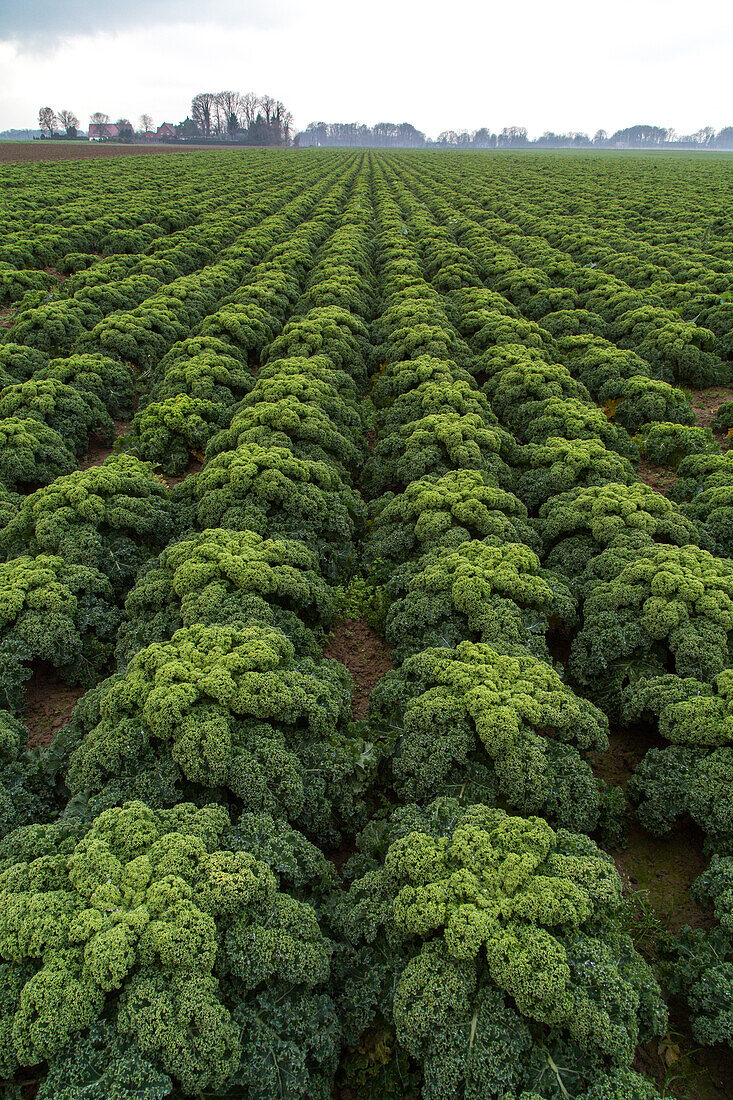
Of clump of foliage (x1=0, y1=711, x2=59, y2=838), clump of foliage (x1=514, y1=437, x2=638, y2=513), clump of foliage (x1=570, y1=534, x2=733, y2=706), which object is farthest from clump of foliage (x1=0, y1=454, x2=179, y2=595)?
clump of foliage (x1=570, y1=534, x2=733, y2=706)

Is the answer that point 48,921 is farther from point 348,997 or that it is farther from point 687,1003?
point 687,1003

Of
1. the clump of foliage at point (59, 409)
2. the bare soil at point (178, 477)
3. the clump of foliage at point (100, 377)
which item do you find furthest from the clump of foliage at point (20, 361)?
the bare soil at point (178, 477)

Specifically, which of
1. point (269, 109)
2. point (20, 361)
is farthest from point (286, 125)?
point (20, 361)

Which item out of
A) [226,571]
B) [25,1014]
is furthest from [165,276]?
[25,1014]

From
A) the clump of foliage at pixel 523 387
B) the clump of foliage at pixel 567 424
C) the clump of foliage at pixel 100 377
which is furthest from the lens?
the clump of foliage at pixel 100 377

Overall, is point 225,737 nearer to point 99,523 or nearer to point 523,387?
point 99,523

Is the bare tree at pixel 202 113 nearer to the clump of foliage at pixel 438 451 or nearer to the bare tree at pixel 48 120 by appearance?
the bare tree at pixel 48 120

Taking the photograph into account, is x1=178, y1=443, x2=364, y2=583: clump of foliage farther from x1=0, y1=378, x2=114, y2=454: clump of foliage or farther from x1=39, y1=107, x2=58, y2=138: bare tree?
x1=39, y1=107, x2=58, y2=138: bare tree
